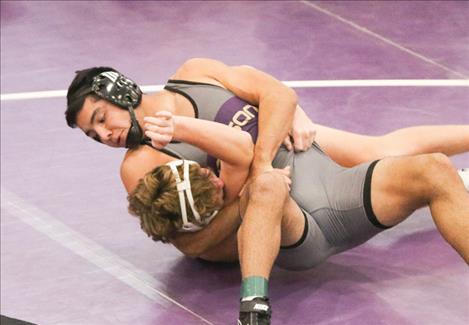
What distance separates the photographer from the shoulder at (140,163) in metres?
6.48

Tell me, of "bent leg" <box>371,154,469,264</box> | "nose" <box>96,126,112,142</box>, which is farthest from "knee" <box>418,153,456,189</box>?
"nose" <box>96,126,112,142</box>

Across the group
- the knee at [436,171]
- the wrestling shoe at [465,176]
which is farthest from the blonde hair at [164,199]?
the wrestling shoe at [465,176]

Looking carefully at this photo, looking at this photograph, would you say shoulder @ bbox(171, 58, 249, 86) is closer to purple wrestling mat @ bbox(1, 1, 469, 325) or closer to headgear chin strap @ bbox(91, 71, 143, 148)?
headgear chin strap @ bbox(91, 71, 143, 148)

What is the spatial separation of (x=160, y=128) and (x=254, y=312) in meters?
0.91

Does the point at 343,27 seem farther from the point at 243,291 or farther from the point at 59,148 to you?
the point at 243,291

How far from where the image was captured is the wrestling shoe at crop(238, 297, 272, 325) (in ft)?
19.1

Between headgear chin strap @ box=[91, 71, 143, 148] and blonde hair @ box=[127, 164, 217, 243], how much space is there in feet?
0.97

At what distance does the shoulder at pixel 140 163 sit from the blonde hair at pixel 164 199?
229 millimetres

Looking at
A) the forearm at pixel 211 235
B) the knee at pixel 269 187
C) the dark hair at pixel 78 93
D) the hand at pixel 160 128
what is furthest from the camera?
the dark hair at pixel 78 93

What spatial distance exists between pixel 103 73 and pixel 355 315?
172cm

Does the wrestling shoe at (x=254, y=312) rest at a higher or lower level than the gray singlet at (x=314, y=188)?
lower

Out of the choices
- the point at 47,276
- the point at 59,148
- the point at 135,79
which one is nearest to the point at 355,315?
the point at 47,276

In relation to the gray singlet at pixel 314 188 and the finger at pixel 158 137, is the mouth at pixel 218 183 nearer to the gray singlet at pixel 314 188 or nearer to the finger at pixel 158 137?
the gray singlet at pixel 314 188

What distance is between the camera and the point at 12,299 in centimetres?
664
